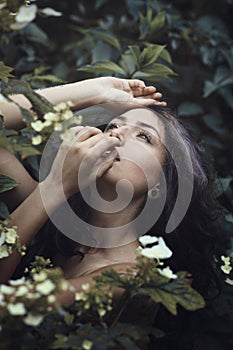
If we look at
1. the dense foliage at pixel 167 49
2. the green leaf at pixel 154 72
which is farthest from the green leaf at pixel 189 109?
the green leaf at pixel 154 72

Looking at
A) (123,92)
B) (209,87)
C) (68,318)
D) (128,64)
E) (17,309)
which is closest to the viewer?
(17,309)

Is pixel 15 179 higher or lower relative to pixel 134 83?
lower

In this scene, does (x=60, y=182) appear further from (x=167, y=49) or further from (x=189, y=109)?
(x=167, y=49)

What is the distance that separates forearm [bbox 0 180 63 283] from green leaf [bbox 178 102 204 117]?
3.75 ft

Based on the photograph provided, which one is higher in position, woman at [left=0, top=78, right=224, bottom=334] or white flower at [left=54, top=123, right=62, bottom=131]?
white flower at [left=54, top=123, right=62, bottom=131]

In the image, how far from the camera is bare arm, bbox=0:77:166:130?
1.66 m

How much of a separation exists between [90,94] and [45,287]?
0.76 m

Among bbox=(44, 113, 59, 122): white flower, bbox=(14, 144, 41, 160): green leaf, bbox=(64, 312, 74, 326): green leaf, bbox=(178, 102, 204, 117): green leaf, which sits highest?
bbox=(44, 113, 59, 122): white flower

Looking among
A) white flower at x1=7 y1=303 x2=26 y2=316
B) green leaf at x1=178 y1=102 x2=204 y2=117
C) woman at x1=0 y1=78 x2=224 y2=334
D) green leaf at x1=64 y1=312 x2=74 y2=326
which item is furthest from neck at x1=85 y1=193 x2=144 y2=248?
green leaf at x1=178 y1=102 x2=204 y2=117

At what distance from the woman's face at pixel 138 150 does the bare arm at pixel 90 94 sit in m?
0.04

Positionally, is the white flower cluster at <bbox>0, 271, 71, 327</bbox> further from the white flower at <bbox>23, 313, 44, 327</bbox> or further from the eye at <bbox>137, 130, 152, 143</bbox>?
the eye at <bbox>137, 130, 152, 143</bbox>

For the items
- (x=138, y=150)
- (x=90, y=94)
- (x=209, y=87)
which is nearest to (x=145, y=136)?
(x=138, y=150)

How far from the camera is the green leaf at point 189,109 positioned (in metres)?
2.59

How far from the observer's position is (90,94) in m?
1.70
